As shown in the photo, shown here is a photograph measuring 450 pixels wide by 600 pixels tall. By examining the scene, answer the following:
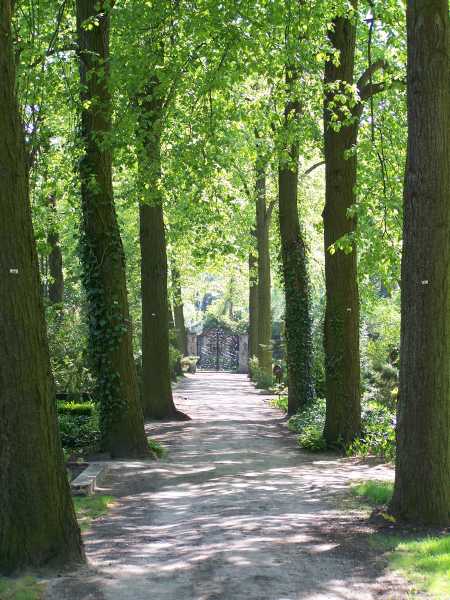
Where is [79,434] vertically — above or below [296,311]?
below

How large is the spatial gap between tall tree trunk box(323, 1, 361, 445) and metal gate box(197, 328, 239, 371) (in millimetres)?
50407

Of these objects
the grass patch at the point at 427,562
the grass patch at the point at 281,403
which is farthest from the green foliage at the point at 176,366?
the grass patch at the point at 427,562

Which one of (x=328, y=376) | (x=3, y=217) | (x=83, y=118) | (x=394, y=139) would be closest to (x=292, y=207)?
(x=394, y=139)

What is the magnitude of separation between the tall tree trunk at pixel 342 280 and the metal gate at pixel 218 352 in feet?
165

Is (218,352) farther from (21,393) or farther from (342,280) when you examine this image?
(21,393)

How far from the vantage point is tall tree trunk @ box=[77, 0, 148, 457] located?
1297 centimetres

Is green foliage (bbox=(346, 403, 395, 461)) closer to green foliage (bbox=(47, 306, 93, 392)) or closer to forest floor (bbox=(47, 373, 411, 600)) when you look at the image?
forest floor (bbox=(47, 373, 411, 600))

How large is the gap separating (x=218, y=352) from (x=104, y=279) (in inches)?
2071

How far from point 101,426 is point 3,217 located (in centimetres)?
748

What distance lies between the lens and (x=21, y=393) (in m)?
6.39

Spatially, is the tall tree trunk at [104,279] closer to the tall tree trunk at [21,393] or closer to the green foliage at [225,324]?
the tall tree trunk at [21,393]

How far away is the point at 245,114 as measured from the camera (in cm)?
1503

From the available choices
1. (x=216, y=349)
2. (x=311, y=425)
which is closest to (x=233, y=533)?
(x=311, y=425)

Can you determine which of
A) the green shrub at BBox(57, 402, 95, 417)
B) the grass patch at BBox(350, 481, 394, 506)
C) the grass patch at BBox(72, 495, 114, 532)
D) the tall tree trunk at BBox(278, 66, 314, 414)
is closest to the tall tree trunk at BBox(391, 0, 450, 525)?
the grass patch at BBox(350, 481, 394, 506)
